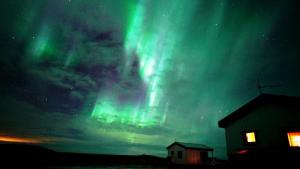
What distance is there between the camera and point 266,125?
49.2 feet

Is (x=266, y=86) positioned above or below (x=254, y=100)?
above

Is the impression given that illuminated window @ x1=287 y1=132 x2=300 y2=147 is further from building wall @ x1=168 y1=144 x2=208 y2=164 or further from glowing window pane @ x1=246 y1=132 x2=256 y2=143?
building wall @ x1=168 y1=144 x2=208 y2=164

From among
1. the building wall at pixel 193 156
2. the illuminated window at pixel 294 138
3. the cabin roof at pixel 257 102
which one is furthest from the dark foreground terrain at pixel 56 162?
the illuminated window at pixel 294 138

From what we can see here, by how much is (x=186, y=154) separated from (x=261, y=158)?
24.3 metres

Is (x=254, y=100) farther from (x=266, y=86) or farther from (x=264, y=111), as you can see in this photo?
(x=266, y=86)

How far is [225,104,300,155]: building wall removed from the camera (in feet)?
45.0

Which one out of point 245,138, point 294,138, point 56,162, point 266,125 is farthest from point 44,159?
point 294,138

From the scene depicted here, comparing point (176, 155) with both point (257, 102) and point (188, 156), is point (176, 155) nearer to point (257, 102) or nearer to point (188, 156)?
point (188, 156)

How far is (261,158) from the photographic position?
9.59 meters

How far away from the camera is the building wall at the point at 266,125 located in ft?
45.0

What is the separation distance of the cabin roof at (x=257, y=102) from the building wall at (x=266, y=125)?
0.35 meters

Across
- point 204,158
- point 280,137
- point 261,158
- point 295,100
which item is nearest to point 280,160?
point 261,158

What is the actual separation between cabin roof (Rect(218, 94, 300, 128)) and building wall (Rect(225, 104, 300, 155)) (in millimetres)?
351

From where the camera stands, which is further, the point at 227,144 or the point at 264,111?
the point at 227,144
